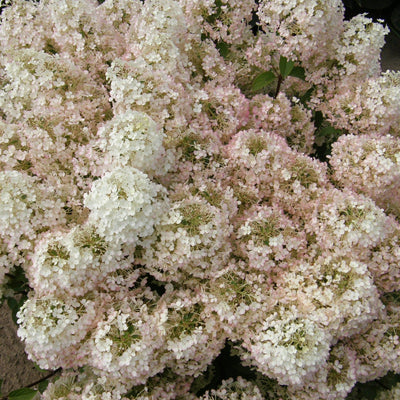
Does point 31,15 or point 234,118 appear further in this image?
point 31,15

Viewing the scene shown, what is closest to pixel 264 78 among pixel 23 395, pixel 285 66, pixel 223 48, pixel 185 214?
pixel 285 66

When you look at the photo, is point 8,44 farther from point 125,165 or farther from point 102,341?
point 102,341

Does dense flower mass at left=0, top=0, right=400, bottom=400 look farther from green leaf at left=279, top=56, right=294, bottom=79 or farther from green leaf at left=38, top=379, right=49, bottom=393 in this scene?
green leaf at left=38, top=379, right=49, bottom=393

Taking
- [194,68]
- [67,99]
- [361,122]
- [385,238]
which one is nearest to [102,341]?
[67,99]

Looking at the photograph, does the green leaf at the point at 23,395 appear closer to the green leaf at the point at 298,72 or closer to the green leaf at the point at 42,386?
the green leaf at the point at 42,386

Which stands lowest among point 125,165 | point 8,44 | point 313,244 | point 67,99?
point 313,244

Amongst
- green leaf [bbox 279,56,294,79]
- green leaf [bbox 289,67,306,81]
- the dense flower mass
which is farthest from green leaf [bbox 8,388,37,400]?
green leaf [bbox 289,67,306,81]

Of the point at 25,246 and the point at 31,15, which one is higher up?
the point at 31,15
